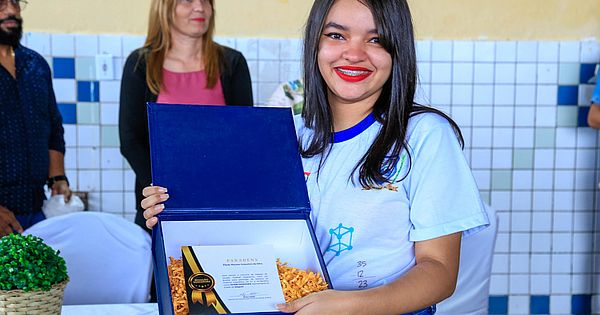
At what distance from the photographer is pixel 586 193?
11.9 ft

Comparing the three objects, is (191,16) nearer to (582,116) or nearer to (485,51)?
(485,51)

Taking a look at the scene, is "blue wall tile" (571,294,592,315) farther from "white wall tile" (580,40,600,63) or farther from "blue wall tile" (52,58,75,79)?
"blue wall tile" (52,58,75,79)

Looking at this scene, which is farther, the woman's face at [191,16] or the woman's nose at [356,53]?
the woman's face at [191,16]

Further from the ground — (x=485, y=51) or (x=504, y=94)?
(x=485, y=51)

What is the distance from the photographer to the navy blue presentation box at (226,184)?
1296 mm

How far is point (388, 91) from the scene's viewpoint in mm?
1392

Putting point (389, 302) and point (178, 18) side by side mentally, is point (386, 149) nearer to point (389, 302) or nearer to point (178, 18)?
point (389, 302)

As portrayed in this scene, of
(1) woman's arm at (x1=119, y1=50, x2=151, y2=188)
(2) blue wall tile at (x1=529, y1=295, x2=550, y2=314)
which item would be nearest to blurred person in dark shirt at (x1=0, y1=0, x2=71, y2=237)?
(1) woman's arm at (x1=119, y1=50, x2=151, y2=188)

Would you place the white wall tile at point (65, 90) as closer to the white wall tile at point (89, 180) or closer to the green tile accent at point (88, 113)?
the green tile accent at point (88, 113)

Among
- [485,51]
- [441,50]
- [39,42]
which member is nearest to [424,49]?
[441,50]

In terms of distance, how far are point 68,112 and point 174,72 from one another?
2.89 feet

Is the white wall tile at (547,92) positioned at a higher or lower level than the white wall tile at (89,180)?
higher

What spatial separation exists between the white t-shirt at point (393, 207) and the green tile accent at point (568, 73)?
2421 millimetres

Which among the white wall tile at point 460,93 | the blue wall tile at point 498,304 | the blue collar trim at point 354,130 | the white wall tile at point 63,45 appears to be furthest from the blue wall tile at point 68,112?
the blue collar trim at point 354,130
